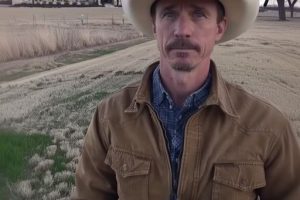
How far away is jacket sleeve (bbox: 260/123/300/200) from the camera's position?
219 cm

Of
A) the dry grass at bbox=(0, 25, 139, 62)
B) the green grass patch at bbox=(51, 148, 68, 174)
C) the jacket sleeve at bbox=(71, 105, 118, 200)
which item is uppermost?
the jacket sleeve at bbox=(71, 105, 118, 200)

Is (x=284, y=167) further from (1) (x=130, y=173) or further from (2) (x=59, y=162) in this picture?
(2) (x=59, y=162)

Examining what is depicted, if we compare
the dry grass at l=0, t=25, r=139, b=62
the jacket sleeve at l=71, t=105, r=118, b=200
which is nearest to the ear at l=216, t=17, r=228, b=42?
the jacket sleeve at l=71, t=105, r=118, b=200

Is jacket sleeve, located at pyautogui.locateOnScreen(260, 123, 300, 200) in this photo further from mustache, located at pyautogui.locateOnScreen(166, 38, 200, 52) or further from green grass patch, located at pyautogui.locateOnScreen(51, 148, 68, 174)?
green grass patch, located at pyautogui.locateOnScreen(51, 148, 68, 174)

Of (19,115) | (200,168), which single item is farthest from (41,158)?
(200,168)

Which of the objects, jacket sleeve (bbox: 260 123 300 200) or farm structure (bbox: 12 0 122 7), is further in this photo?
farm structure (bbox: 12 0 122 7)

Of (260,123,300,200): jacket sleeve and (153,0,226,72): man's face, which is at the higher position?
(153,0,226,72): man's face

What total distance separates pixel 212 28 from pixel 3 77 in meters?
9.20

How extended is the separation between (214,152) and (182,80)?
1.05ft

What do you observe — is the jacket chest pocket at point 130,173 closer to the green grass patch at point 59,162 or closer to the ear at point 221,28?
the ear at point 221,28

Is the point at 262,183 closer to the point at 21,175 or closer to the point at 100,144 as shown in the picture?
the point at 100,144

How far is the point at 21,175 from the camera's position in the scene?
15.5 feet

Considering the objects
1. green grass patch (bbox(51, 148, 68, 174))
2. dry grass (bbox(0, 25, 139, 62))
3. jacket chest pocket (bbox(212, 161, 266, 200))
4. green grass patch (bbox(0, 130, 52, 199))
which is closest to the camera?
jacket chest pocket (bbox(212, 161, 266, 200))

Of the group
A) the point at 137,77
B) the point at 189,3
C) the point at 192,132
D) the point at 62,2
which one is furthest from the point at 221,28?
the point at 62,2
